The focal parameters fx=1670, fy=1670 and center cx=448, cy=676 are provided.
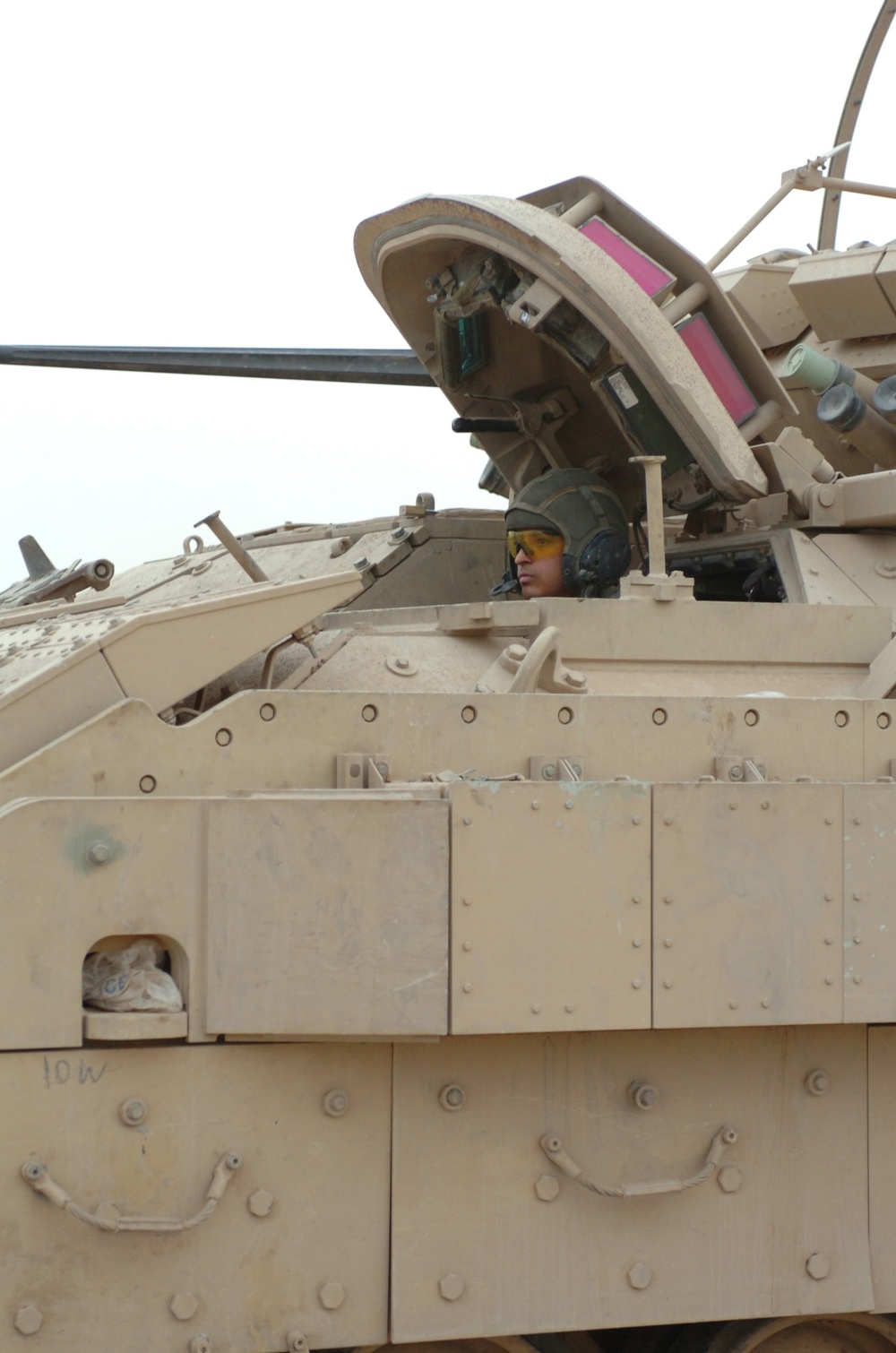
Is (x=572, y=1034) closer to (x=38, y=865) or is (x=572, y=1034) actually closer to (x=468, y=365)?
(x=38, y=865)

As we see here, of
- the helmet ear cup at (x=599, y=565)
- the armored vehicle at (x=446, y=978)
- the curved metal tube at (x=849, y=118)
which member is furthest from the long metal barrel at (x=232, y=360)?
the armored vehicle at (x=446, y=978)

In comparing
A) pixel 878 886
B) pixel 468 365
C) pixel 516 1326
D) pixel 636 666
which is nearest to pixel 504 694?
pixel 636 666

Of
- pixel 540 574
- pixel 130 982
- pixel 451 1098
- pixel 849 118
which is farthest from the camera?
pixel 849 118

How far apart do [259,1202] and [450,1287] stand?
525 millimetres

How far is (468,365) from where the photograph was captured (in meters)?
6.96

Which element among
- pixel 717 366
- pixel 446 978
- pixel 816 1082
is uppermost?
pixel 717 366

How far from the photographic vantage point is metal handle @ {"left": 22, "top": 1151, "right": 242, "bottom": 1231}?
3.72 metres

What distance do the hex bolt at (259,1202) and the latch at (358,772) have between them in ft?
3.23

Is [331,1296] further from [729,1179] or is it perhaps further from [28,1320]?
[729,1179]

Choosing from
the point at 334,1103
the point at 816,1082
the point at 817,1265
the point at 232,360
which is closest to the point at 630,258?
the point at 816,1082

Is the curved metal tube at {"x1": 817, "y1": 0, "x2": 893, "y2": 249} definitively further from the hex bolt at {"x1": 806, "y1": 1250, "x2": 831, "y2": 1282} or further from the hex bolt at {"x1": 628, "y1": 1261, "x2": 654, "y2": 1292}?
the hex bolt at {"x1": 628, "y1": 1261, "x2": 654, "y2": 1292}

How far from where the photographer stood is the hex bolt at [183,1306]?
386 centimetres

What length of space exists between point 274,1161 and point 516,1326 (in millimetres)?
745

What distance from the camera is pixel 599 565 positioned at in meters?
5.92
